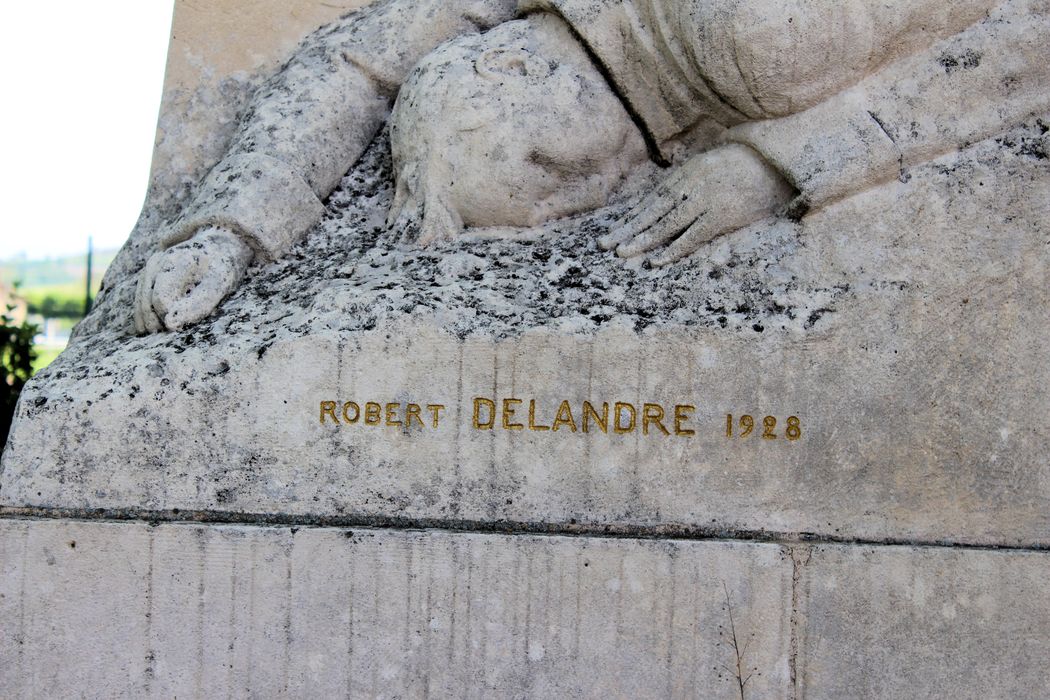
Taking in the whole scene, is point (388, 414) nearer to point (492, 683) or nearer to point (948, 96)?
point (492, 683)

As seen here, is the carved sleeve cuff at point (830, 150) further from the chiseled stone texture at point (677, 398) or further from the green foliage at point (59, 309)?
the green foliage at point (59, 309)

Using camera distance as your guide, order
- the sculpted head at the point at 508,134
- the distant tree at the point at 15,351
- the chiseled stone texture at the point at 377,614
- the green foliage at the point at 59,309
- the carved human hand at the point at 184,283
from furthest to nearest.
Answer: the green foliage at the point at 59,309 → the distant tree at the point at 15,351 → the sculpted head at the point at 508,134 → the carved human hand at the point at 184,283 → the chiseled stone texture at the point at 377,614

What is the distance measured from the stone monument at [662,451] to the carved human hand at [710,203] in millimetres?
11

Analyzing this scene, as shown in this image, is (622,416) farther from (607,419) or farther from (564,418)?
(564,418)

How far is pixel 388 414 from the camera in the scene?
3.64 metres

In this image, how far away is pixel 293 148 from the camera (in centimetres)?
416

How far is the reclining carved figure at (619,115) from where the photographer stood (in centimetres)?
372

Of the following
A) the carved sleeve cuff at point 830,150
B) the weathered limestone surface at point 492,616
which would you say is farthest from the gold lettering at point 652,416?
the carved sleeve cuff at point 830,150

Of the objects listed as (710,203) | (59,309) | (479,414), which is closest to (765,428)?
(710,203)

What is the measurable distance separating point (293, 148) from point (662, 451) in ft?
5.06

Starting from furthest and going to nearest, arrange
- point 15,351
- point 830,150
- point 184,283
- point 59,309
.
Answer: point 59,309 → point 15,351 → point 184,283 → point 830,150

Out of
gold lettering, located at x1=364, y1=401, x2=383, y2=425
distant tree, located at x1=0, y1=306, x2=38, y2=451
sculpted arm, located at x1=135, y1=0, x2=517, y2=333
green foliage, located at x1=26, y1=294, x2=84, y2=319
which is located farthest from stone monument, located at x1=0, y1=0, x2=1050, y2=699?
green foliage, located at x1=26, y1=294, x2=84, y2=319

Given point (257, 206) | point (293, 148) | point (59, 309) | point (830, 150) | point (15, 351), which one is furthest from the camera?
point (59, 309)

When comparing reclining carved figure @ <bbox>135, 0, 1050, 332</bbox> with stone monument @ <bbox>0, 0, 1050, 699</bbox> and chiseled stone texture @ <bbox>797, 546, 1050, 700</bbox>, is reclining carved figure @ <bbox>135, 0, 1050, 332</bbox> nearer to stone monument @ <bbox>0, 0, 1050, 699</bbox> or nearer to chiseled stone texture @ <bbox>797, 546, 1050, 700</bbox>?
stone monument @ <bbox>0, 0, 1050, 699</bbox>
